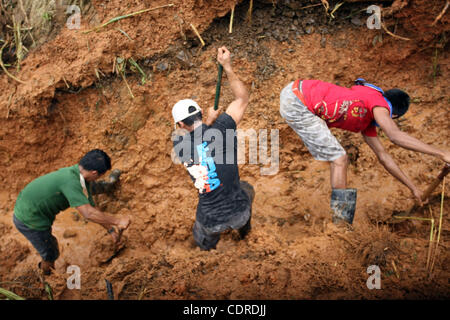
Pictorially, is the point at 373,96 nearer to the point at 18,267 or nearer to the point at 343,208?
the point at 343,208

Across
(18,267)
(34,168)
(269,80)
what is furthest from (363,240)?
(34,168)

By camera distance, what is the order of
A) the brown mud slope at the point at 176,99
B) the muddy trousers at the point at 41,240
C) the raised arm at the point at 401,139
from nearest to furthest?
the raised arm at the point at 401,139
the muddy trousers at the point at 41,240
the brown mud slope at the point at 176,99

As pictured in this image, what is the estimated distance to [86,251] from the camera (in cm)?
417

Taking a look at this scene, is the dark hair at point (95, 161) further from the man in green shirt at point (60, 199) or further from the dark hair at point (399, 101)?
the dark hair at point (399, 101)

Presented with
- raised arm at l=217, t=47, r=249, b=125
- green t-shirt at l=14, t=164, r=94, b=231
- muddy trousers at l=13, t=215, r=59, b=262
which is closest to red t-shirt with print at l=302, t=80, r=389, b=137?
raised arm at l=217, t=47, r=249, b=125

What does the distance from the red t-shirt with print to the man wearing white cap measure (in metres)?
0.60

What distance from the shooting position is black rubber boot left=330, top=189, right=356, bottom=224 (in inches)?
114

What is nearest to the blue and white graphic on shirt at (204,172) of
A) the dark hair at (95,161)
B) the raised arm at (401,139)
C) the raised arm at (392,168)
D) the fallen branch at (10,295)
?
the dark hair at (95,161)

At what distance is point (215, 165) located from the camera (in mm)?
2928

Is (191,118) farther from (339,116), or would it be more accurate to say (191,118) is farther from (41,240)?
(41,240)

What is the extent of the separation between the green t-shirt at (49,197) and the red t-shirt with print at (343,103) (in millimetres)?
2185

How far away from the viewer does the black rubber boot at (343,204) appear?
289 cm

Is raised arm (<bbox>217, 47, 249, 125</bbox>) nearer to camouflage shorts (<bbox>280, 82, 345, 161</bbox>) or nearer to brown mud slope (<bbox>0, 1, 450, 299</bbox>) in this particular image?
camouflage shorts (<bbox>280, 82, 345, 161</bbox>)

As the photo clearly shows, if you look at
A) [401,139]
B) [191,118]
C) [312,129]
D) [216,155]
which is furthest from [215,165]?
[401,139]
